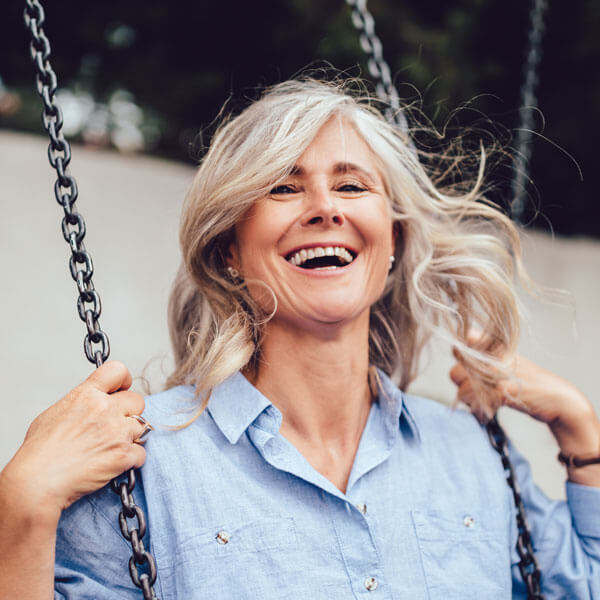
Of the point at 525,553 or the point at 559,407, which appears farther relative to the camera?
the point at 559,407

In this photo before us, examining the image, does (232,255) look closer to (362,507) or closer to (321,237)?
(321,237)

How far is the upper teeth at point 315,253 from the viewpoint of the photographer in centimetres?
149

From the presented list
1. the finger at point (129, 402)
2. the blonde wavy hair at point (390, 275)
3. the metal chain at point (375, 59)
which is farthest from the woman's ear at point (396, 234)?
the finger at point (129, 402)

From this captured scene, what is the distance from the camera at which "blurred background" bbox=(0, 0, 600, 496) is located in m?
4.51

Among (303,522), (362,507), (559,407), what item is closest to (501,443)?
(559,407)

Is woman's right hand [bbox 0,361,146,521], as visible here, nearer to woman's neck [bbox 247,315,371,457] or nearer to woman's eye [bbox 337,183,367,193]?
woman's neck [bbox 247,315,371,457]

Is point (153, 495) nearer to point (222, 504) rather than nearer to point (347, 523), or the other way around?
point (222, 504)

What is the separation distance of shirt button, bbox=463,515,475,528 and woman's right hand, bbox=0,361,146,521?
2.27 feet

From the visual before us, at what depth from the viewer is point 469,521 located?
5.08 feet

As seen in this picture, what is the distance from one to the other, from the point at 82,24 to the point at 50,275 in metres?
5.99

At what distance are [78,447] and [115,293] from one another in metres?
4.10

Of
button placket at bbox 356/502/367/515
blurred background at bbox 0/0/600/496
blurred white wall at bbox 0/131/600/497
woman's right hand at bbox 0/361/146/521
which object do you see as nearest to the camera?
woman's right hand at bbox 0/361/146/521

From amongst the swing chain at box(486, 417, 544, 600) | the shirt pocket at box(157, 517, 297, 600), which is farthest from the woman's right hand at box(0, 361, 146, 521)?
the swing chain at box(486, 417, 544, 600)

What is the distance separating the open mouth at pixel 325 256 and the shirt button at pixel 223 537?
0.54 meters
